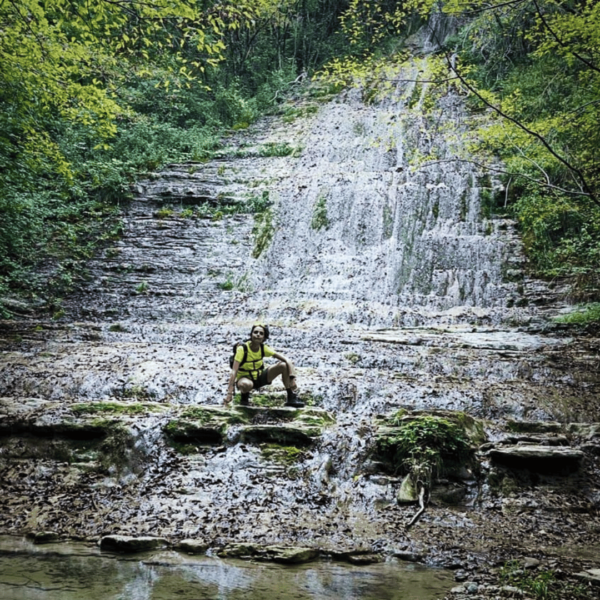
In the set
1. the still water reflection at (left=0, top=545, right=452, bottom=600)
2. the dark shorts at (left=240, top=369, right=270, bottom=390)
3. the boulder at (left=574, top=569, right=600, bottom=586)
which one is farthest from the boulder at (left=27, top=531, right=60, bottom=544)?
the boulder at (left=574, top=569, right=600, bottom=586)

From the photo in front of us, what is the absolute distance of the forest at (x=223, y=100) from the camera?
22.1 ft

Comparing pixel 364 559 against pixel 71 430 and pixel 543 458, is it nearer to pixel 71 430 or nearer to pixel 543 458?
pixel 543 458

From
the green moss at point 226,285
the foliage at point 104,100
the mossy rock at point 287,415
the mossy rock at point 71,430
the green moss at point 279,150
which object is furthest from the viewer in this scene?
the green moss at point 279,150

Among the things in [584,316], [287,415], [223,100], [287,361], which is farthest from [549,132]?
[223,100]

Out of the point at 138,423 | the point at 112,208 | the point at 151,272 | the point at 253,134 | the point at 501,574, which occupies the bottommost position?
the point at 501,574

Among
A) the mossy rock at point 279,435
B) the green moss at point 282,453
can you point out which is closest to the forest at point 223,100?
the mossy rock at point 279,435

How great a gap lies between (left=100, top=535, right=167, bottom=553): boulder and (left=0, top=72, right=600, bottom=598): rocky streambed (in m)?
0.25

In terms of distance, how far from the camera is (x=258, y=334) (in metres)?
5.86

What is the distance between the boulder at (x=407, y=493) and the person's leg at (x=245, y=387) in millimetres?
2148

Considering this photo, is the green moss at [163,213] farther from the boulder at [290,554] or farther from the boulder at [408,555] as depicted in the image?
the boulder at [408,555]

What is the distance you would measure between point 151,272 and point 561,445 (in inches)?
434

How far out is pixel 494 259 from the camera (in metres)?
12.7

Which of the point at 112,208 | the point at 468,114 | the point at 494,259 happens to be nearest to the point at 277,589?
the point at 494,259

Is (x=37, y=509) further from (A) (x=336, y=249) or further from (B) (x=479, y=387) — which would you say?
(A) (x=336, y=249)
